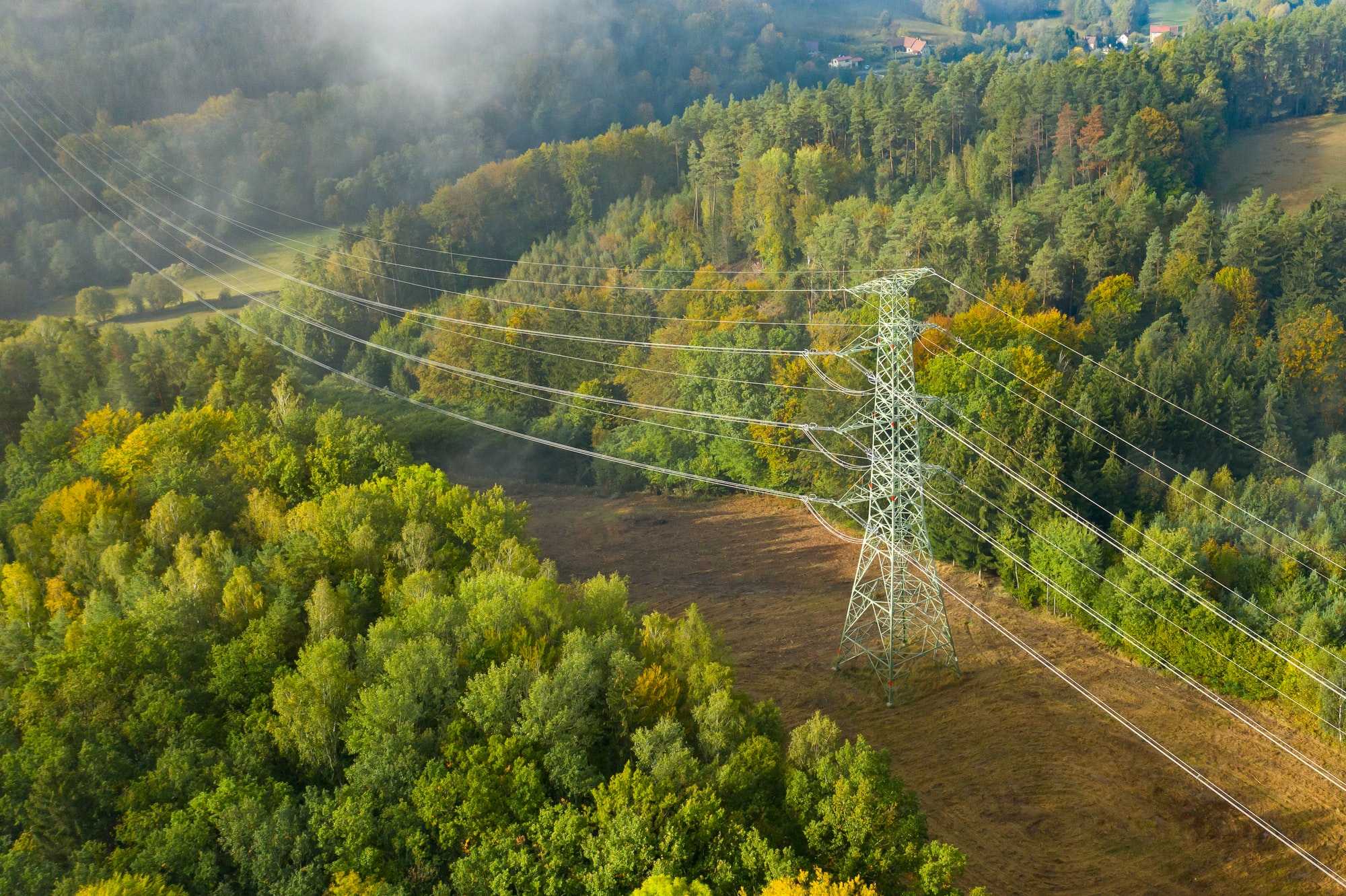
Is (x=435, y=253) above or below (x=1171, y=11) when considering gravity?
below

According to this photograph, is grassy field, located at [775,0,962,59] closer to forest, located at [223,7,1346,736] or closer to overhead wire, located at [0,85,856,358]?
forest, located at [223,7,1346,736]

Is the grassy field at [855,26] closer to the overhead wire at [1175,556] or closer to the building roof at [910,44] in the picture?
the building roof at [910,44]

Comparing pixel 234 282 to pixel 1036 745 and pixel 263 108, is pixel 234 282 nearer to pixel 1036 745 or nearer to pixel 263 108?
pixel 263 108

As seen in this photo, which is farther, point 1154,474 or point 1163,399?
point 1163,399

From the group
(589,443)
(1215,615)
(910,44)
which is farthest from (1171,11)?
(1215,615)

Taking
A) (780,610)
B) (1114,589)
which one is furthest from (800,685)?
(1114,589)

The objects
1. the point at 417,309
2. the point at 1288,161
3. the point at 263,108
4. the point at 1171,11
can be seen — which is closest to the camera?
the point at 417,309

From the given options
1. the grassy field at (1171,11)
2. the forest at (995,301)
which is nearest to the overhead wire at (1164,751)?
Result: the forest at (995,301)

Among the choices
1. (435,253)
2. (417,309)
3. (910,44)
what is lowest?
(417,309)
